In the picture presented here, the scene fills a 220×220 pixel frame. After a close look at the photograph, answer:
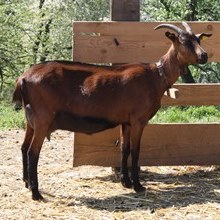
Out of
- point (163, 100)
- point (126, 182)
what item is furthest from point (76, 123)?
point (163, 100)

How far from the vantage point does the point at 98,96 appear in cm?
539

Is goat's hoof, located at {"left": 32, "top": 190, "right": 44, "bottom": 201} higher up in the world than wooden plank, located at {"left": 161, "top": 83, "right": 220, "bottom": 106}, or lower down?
lower down

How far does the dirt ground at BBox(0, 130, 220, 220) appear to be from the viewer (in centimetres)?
474

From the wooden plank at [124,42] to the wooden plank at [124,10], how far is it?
214 mm

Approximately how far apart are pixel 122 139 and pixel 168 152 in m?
0.88

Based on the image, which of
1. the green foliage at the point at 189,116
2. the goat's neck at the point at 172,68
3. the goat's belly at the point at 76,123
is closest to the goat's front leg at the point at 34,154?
the goat's belly at the point at 76,123

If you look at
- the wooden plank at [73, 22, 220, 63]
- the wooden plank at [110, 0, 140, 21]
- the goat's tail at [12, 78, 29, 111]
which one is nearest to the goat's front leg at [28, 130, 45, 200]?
the goat's tail at [12, 78, 29, 111]

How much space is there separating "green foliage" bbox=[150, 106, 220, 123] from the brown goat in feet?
15.5

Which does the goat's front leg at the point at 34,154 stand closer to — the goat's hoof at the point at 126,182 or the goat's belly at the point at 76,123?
the goat's belly at the point at 76,123

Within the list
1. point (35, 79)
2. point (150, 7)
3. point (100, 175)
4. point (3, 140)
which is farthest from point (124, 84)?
point (150, 7)

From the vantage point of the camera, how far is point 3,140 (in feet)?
27.4

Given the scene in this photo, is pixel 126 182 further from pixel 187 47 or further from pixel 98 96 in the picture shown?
pixel 187 47

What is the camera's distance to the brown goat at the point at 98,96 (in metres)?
5.18

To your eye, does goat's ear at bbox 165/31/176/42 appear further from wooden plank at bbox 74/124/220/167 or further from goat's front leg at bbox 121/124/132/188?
wooden plank at bbox 74/124/220/167
